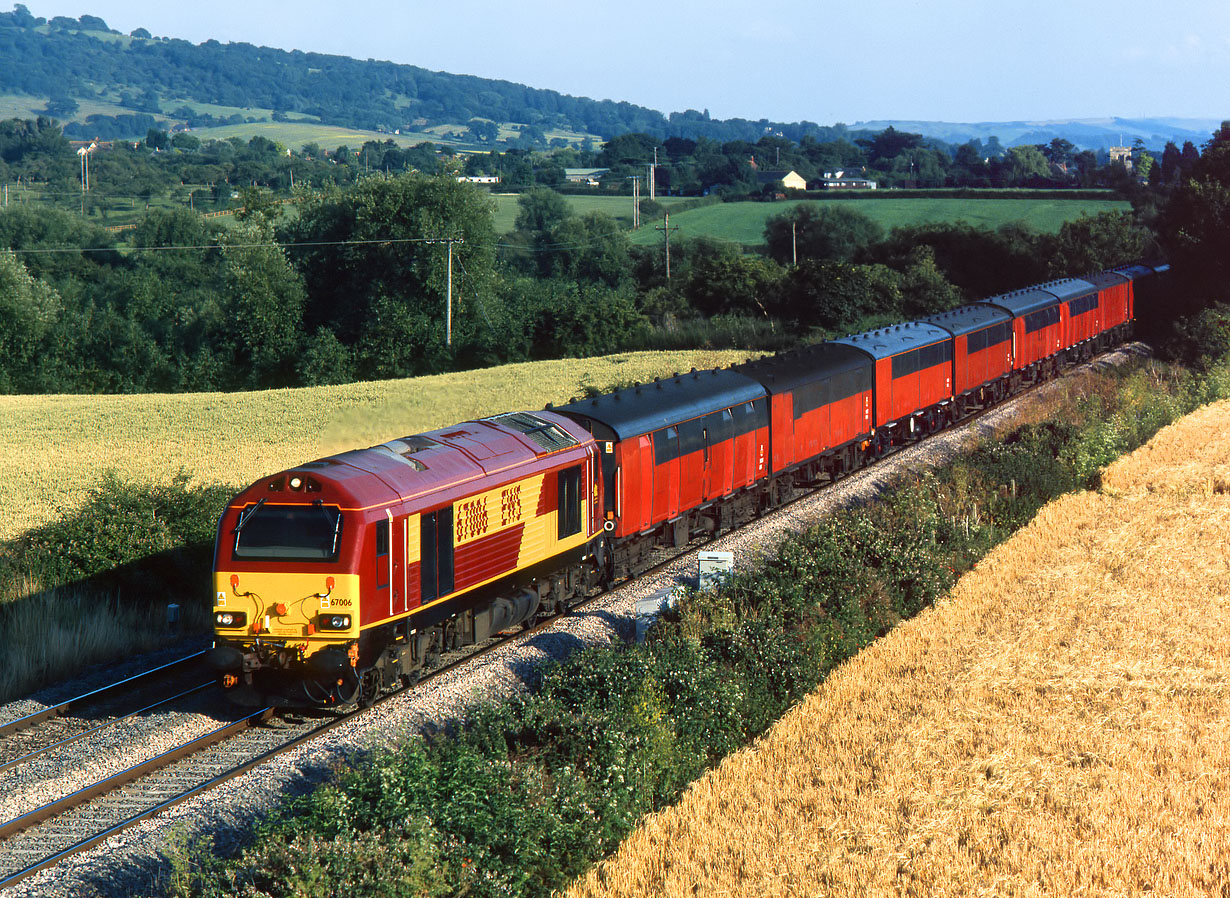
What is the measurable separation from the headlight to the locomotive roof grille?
6098 millimetres

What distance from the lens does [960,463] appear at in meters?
29.7

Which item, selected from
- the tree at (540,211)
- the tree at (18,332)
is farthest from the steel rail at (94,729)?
the tree at (540,211)

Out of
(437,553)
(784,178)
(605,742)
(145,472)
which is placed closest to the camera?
(605,742)

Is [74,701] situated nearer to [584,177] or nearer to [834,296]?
[834,296]

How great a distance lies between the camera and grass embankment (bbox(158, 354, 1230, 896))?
10820 millimetres

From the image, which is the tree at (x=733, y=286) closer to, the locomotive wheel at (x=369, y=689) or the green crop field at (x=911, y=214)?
the green crop field at (x=911, y=214)

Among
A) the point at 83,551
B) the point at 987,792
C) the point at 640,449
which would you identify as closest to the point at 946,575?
the point at 640,449

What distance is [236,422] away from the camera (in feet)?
160

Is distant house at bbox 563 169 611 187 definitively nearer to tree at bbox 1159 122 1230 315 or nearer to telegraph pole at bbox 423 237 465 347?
telegraph pole at bbox 423 237 465 347

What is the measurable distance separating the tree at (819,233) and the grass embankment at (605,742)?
249 feet

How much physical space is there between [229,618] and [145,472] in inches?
895

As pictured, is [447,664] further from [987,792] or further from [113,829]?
[987,792]

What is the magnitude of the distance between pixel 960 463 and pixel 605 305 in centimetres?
4522

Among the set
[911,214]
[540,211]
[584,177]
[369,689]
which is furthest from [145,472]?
[584,177]
